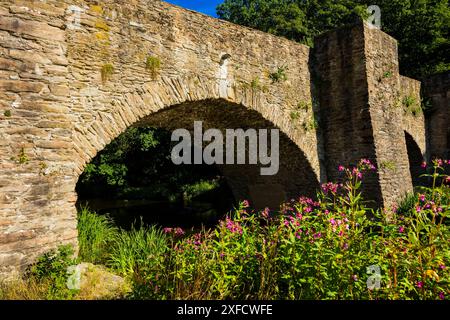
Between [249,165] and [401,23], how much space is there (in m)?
13.1

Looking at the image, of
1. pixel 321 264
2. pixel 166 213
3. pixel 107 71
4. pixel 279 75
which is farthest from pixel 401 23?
pixel 321 264

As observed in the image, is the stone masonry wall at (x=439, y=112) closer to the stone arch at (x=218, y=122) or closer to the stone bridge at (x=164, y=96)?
the stone bridge at (x=164, y=96)

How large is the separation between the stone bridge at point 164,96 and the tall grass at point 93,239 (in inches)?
33.4

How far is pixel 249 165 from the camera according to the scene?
10180mm

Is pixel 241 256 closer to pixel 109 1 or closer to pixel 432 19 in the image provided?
pixel 109 1

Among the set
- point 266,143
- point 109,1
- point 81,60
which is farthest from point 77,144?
point 266,143

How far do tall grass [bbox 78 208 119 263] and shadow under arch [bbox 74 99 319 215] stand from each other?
2.01 metres

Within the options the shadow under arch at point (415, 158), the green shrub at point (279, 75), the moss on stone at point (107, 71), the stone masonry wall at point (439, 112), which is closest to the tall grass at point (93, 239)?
the moss on stone at point (107, 71)

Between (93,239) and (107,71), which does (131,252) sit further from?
(107,71)

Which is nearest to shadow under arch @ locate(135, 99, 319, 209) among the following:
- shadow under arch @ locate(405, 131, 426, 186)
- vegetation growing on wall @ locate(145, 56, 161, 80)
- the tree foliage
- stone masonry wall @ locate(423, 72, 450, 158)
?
vegetation growing on wall @ locate(145, 56, 161, 80)

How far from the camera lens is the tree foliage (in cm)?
1677

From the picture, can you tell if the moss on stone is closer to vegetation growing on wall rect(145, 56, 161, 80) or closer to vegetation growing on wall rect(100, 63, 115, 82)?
vegetation growing on wall rect(100, 63, 115, 82)

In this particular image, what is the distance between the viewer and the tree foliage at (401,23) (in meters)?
16.8

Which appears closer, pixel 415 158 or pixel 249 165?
pixel 249 165
